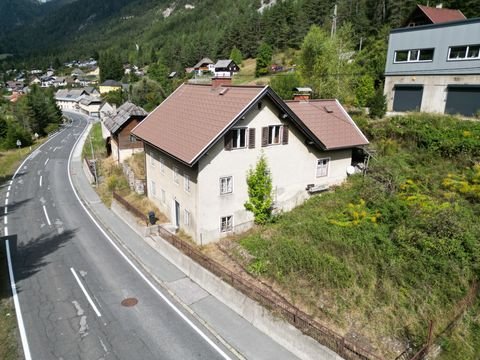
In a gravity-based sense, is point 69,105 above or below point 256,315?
above

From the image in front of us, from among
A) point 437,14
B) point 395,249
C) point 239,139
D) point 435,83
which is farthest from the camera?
point 437,14

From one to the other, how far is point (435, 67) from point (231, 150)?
22.0m

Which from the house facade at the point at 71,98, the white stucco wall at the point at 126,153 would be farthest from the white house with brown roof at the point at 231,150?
the house facade at the point at 71,98

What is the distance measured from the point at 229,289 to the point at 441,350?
27.5 feet

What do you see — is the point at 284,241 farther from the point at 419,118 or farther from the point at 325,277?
the point at 419,118

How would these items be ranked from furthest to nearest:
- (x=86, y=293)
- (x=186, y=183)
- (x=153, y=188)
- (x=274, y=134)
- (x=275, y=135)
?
(x=153, y=188) → (x=275, y=135) → (x=274, y=134) → (x=186, y=183) → (x=86, y=293)

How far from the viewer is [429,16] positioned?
3466 cm

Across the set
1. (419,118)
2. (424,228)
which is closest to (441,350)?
(424,228)

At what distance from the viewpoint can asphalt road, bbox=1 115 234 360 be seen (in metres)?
13.1

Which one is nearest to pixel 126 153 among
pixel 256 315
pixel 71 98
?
pixel 256 315

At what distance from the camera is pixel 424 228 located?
15.7 metres

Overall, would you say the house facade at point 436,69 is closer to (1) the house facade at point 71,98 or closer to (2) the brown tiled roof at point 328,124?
(2) the brown tiled roof at point 328,124

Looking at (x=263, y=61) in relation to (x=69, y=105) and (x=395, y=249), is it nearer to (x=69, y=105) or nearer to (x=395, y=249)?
(x=395, y=249)

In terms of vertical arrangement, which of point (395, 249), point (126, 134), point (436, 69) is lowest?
point (395, 249)
